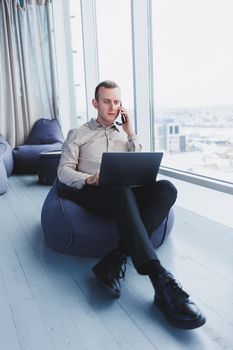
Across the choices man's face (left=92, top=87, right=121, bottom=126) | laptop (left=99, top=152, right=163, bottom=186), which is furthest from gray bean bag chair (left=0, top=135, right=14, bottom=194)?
laptop (left=99, top=152, right=163, bottom=186)

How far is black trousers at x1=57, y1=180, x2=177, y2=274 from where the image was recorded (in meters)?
1.52

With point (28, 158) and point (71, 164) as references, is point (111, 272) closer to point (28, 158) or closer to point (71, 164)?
point (71, 164)

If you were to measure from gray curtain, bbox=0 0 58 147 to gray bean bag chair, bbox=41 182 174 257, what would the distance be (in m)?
3.36

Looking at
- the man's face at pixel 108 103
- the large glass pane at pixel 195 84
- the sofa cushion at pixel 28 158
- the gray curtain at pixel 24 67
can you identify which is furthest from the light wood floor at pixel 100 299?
the gray curtain at pixel 24 67

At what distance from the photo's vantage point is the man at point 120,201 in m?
1.46

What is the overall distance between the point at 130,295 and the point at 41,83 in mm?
4358

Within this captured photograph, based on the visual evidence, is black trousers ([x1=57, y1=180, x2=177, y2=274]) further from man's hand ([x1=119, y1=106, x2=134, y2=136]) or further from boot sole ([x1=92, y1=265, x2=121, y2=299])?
man's hand ([x1=119, y1=106, x2=134, y2=136])

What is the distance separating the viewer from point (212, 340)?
1292mm

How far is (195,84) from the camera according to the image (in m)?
2.95

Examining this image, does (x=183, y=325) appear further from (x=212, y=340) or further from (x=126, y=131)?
(x=126, y=131)

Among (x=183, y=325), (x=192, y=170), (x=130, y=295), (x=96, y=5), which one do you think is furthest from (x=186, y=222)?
(x=96, y=5)

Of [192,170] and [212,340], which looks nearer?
[212,340]

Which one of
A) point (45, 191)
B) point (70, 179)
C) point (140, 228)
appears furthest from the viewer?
point (45, 191)

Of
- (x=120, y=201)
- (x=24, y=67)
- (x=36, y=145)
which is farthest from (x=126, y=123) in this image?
(x=24, y=67)
